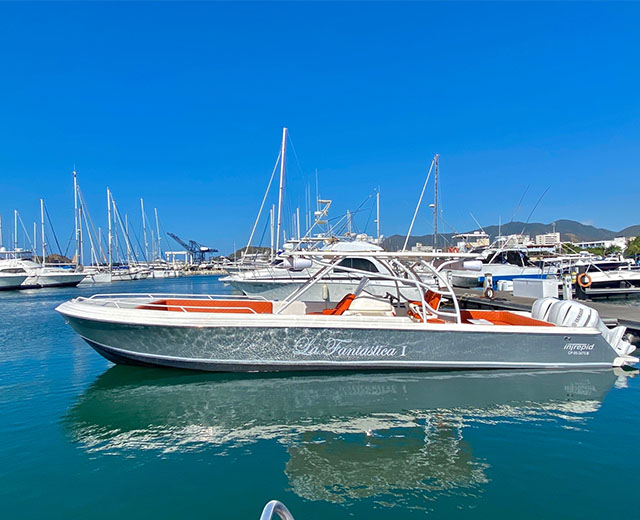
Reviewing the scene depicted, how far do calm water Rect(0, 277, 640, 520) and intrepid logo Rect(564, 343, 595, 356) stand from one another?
17.4 inches

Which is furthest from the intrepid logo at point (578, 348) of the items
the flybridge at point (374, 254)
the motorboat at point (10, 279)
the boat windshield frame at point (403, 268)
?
the motorboat at point (10, 279)

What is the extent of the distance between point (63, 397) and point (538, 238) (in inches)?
3759

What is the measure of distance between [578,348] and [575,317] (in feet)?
1.95

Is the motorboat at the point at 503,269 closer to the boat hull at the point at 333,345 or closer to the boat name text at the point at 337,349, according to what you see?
the boat hull at the point at 333,345

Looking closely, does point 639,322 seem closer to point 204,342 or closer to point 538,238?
point 204,342

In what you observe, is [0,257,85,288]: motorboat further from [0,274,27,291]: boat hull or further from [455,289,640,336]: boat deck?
[455,289,640,336]: boat deck

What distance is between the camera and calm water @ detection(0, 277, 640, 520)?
4254 millimetres

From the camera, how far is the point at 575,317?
8.44m

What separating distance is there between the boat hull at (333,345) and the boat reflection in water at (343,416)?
305mm

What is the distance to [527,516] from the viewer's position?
3988 millimetres

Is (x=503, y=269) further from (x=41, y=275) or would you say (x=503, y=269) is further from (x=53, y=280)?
(x=41, y=275)

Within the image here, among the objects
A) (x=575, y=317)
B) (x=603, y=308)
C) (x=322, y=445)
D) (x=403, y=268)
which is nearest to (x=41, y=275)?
(x=403, y=268)

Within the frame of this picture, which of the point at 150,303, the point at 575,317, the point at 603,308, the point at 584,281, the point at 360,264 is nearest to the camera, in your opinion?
the point at 575,317

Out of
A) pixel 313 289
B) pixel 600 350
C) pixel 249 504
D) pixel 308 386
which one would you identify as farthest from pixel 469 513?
pixel 313 289
